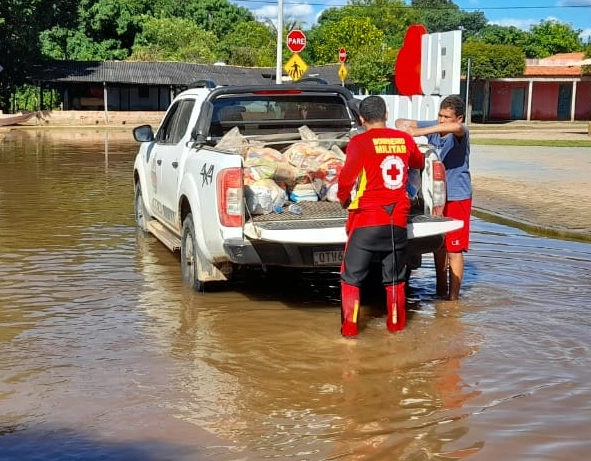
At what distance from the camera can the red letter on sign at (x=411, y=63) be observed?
34.0 ft

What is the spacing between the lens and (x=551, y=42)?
85562 millimetres

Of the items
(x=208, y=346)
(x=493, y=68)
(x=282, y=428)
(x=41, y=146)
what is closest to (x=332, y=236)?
(x=208, y=346)

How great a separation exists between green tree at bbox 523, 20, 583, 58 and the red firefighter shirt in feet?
277

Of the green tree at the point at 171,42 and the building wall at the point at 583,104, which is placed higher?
the green tree at the point at 171,42

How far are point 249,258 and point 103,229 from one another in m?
5.04

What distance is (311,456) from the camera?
13.5 ft

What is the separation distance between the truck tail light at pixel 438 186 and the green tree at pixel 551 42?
274 feet

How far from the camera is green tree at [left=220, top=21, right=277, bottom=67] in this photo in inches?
2813

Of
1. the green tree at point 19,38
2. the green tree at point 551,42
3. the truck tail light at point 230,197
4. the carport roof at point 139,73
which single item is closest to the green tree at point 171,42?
the carport roof at point 139,73

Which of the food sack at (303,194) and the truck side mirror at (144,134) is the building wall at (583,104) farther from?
the food sack at (303,194)

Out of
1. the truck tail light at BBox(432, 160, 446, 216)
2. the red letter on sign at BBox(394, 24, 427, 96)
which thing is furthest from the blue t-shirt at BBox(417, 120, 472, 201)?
the red letter on sign at BBox(394, 24, 427, 96)

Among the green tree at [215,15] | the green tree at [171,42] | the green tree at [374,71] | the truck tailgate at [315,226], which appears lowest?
the truck tailgate at [315,226]

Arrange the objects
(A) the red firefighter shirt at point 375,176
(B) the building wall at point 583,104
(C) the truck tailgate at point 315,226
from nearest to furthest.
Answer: (A) the red firefighter shirt at point 375,176 → (C) the truck tailgate at point 315,226 → (B) the building wall at point 583,104

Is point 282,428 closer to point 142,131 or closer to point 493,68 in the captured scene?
point 142,131
